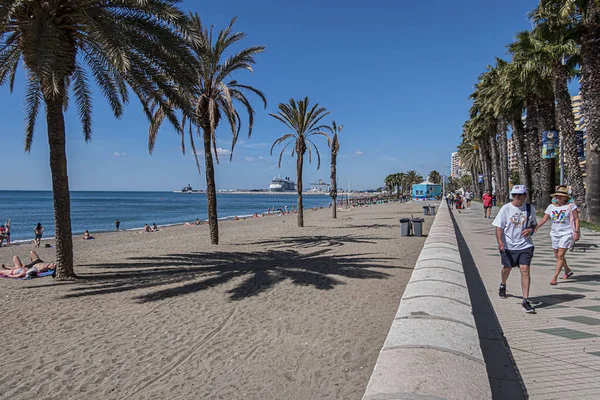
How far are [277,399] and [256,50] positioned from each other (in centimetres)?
1238

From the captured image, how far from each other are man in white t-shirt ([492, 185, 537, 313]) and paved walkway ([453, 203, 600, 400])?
20.7 inches

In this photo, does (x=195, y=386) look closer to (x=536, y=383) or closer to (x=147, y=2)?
(x=536, y=383)

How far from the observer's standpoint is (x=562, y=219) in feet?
20.7

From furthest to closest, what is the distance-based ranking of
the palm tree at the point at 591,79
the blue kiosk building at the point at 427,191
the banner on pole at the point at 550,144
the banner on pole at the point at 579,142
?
the blue kiosk building at the point at 427,191, the banner on pole at the point at 550,144, the banner on pole at the point at 579,142, the palm tree at the point at 591,79

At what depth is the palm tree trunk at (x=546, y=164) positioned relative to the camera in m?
22.3

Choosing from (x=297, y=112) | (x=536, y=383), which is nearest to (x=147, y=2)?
(x=536, y=383)

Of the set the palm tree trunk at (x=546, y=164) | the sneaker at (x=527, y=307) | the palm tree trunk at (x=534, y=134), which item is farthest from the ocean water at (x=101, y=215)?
the palm tree trunk at (x=534, y=134)

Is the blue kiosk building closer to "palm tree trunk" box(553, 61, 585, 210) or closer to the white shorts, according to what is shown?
"palm tree trunk" box(553, 61, 585, 210)

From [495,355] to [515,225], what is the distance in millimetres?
2139

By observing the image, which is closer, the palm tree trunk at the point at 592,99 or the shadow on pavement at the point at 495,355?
the shadow on pavement at the point at 495,355

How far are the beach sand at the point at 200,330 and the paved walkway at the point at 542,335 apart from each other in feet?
3.99

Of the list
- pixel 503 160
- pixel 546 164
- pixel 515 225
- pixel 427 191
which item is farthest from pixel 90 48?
pixel 427 191

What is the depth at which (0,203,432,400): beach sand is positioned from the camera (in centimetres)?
358

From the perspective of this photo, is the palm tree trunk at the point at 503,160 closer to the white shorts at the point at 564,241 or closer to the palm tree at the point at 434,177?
the white shorts at the point at 564,241
